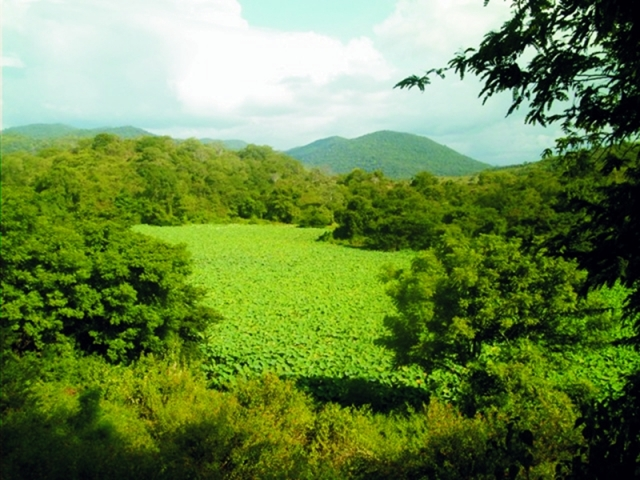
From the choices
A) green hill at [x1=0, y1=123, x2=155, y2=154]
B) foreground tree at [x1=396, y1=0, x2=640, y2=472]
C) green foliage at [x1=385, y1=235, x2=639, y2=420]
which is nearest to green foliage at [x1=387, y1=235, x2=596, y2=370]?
green foliage at [x1=385, y1=235, x2=639, y2=420]

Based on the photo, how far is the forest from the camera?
354cm

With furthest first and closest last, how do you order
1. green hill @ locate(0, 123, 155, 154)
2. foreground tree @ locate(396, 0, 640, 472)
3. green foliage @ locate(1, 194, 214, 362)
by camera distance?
green hill @ locate(0, 123, 155, 154)
green foliage @ locate(1, 194, 214, 362)
foreground tree @ locate(396, 0, 640, 472)

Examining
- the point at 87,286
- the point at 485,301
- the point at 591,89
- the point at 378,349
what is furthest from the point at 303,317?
the point at 591,89

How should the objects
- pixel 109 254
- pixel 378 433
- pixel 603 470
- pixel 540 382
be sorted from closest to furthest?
1. pixel 603 470
2. pixel 540 382
3. pixel 378 433
4. pixel 109 254

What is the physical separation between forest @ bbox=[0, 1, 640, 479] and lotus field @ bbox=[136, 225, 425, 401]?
0.41 feet

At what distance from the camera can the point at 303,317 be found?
63.4 feet

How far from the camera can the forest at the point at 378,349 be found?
354 cm

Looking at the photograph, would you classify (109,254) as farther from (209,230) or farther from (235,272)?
(209,230)

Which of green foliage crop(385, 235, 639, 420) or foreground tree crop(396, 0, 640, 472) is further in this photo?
green foliage crop(385, 235, 639, 420)

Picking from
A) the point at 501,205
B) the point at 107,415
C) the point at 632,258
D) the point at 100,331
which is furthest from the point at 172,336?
the point at 501,205

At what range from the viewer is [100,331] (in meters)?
11.9

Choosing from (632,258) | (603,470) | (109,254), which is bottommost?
(109,254)

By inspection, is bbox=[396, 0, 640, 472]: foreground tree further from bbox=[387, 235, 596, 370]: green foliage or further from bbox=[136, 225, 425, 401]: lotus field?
bbox=[136, 225, 425, 401]: lotus field

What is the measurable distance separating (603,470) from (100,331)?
12085mm
